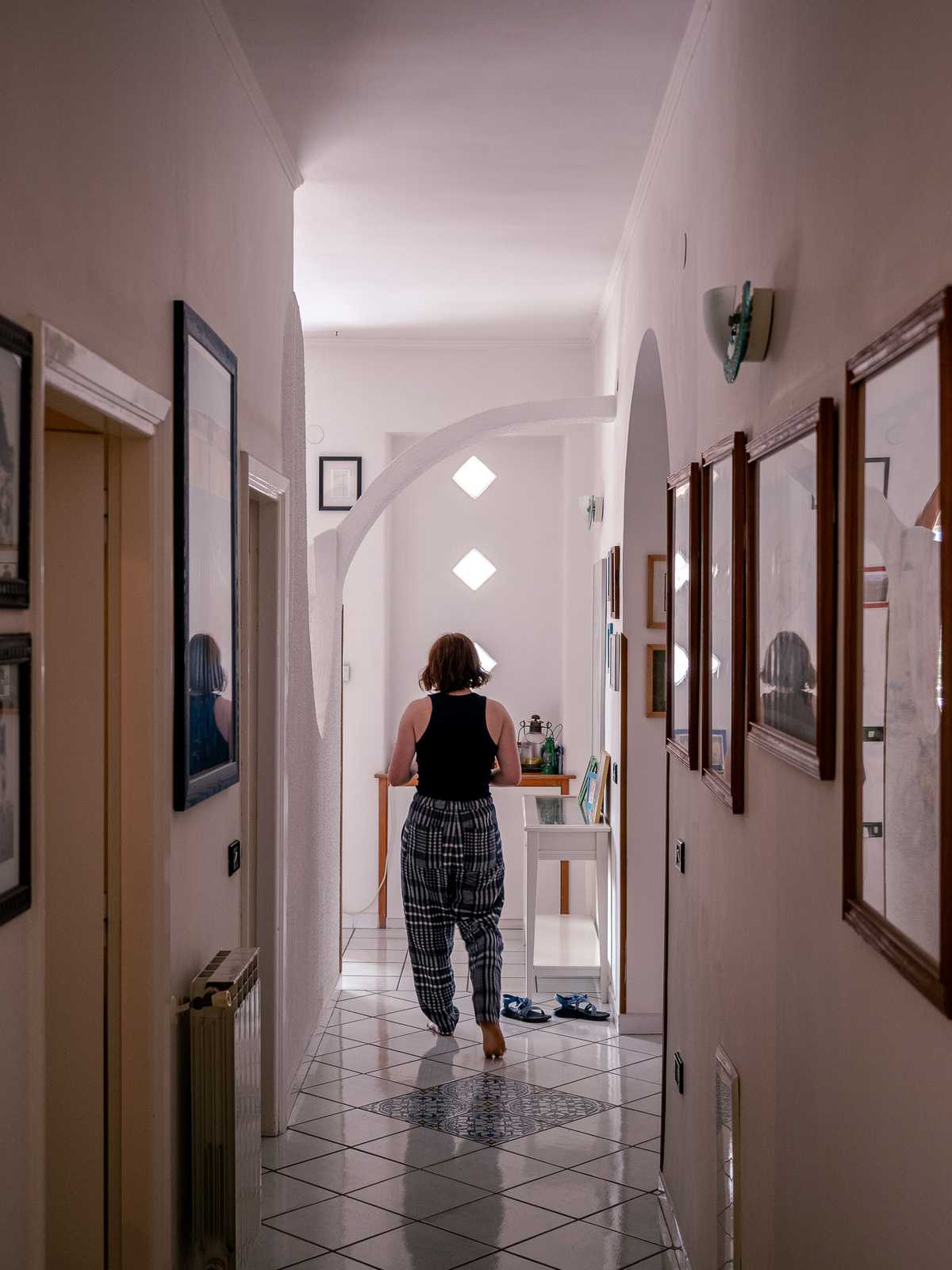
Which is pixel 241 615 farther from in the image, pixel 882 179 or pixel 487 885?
pixel 882 179

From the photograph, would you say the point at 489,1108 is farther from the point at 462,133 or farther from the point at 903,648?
the point at 903,648

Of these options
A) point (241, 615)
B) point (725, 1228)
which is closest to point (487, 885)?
point (241, 615)

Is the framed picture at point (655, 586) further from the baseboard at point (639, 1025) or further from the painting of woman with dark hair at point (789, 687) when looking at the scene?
the painting of woman with dark hair at point (789, 687)

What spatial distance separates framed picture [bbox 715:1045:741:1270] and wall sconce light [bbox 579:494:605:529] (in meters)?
3.78

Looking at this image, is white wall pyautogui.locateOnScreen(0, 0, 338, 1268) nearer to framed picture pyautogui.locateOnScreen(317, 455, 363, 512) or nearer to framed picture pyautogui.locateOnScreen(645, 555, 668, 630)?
framed picture pyautogui.locateOnScreen(645, 555, 668, 630)

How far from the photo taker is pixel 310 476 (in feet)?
22.5

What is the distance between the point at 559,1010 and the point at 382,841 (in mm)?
1857

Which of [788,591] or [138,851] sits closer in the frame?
[788,591]

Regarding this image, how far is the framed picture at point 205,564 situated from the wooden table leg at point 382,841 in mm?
3660

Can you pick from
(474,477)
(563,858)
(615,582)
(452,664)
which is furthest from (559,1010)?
(474,477)

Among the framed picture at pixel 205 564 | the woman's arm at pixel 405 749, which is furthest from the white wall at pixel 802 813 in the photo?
the woman's arm at pixel 405 749

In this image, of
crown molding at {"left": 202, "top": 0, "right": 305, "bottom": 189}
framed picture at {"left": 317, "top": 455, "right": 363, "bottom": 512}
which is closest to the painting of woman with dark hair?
crown molding at {"left": 202, "top": 0, "right": 305, "bottom": 189}

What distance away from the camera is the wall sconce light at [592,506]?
619 centimetres

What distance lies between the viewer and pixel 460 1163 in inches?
145
